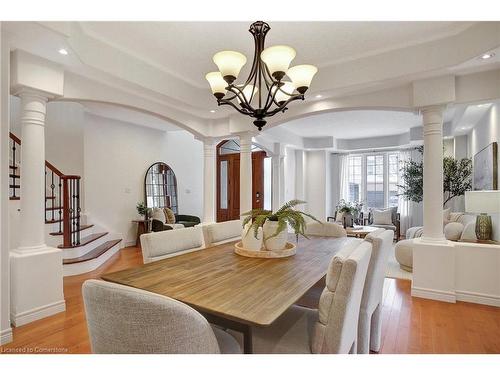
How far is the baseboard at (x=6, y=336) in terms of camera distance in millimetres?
2197

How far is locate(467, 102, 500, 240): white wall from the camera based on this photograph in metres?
3.45

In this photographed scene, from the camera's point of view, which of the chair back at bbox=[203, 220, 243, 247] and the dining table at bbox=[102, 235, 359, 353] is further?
the chair back at bbox=[203, 220, 243, 247]

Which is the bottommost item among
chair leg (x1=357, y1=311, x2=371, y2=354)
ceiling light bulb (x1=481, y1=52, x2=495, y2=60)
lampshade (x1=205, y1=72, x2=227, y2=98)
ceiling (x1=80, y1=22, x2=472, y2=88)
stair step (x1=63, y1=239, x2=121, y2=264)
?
stair step (x1=63, y1=239, x2=121, y2=264)

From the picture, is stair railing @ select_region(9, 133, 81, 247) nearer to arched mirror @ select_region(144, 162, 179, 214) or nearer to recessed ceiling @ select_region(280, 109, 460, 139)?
arched mirror @ select_region(144, 162, 179, 214)

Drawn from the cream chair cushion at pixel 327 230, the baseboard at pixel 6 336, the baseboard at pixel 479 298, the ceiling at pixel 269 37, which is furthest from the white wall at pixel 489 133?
the baseboard at pixel 6 336

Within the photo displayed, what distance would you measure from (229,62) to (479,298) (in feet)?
11.1

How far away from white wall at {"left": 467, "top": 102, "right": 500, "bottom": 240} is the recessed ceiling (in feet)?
1.79

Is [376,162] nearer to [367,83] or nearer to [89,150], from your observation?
[367,83]

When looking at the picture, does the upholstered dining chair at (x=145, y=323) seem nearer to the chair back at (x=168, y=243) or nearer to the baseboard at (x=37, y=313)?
the chair back at (x=168, y=243)

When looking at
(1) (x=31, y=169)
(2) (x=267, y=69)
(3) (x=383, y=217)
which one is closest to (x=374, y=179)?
(3) (x=383, y=217)

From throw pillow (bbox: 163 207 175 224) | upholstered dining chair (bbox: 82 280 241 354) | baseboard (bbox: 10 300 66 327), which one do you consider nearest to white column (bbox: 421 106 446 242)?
upholstered dining chair (bbox: 82 280 241 354)

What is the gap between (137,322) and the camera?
98 cm

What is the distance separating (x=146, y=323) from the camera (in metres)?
0.98
